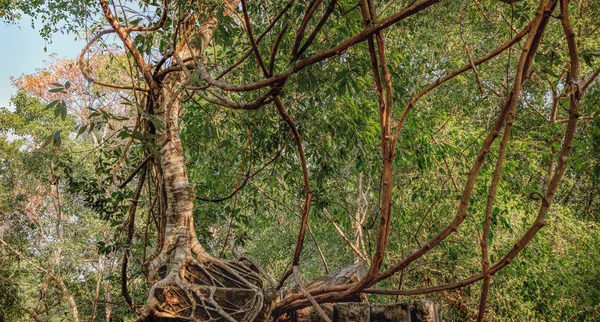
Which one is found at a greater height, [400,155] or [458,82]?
[458,82]

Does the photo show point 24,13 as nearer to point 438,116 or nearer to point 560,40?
point 438,116

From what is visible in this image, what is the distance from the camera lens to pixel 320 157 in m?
3.44

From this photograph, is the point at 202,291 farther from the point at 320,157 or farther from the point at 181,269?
the point at 320,157

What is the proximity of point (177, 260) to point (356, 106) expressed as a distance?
2116 millimetres

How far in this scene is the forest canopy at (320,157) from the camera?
5.23 ft

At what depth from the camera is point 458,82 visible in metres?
5.65

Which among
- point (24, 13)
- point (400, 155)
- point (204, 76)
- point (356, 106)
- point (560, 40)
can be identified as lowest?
point (204, 76)

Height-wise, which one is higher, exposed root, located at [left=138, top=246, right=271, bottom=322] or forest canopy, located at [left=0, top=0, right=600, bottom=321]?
forest canopy, located at [left=0, top=0, right=600, bottom=321]

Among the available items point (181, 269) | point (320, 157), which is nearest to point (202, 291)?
point (181, 269)

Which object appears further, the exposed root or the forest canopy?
the exposed root

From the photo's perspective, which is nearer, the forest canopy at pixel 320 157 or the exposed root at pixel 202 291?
the forest canopy at pixel 320 157

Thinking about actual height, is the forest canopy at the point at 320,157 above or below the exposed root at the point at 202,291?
above

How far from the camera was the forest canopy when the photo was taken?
5.23 ft

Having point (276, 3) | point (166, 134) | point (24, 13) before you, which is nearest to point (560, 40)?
point (276, 3)
